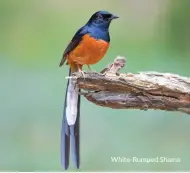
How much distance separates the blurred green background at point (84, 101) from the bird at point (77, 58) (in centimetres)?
3

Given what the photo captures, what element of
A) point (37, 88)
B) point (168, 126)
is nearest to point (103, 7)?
point (37, 88)

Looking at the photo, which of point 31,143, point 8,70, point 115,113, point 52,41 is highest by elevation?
point 52,41

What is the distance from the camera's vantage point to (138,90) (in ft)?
3.62

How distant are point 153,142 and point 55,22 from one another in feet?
1.85

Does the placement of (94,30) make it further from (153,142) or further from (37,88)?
(153,142)

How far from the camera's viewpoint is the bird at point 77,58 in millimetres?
1208

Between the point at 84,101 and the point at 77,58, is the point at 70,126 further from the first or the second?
the point at 77,58

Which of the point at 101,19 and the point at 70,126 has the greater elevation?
the point at 101,19

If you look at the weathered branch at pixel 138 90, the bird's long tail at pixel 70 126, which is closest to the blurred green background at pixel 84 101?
the bird's long tail at pixel 70 126

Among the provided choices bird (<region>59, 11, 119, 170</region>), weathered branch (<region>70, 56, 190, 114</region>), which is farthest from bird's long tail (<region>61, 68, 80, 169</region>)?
weathered branch (<region>70, 56, 190, 114</region>)

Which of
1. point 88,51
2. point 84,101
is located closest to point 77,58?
point 88,51

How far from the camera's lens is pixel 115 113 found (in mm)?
1363

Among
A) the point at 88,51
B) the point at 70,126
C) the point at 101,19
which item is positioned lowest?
the point at 70,126

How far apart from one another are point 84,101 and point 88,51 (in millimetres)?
212
